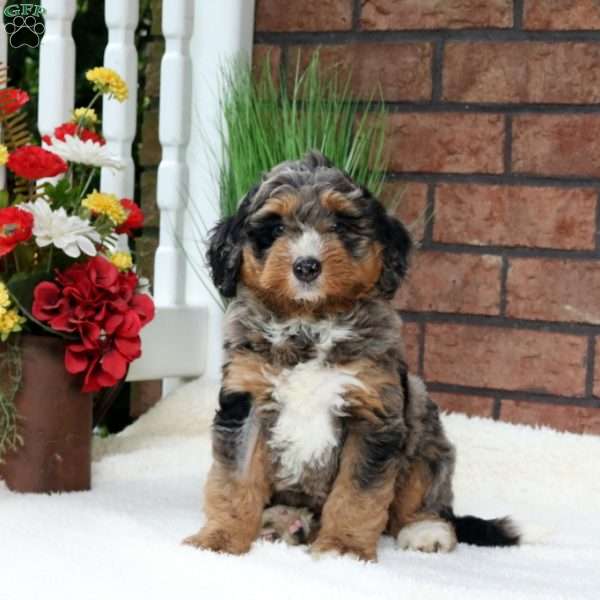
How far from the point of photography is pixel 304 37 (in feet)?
13.0

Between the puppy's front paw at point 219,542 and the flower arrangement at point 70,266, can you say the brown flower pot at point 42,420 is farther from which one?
the puppy's front paw at point 219,542

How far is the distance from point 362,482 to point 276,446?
0.19m

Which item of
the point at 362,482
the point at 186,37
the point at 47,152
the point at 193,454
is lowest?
the point at 193,454

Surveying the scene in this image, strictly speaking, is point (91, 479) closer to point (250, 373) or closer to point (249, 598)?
point (250, 373)

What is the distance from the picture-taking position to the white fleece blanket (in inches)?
84.0

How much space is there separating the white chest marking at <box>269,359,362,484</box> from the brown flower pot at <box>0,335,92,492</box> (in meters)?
0.73

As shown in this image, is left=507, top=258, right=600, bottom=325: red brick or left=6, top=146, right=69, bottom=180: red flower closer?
left=6, top=146, right=69, bottom=180: red flower

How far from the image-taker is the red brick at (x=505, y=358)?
366 cm

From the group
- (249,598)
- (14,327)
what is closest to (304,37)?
(14,327)

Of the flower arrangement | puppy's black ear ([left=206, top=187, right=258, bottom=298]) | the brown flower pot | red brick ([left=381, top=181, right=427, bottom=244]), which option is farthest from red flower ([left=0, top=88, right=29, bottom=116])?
red brick ([left=381, top=181, right=427, bottom=244])

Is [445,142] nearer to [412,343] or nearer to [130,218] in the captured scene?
[412,343]

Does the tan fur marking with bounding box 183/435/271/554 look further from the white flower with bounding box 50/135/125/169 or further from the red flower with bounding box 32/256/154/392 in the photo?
the white flower with bounding box 50/135/125/169

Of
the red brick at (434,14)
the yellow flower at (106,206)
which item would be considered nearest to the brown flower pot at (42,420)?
the yellow flower at (106,206)

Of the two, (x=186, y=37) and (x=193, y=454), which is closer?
(x=193, y=454)
